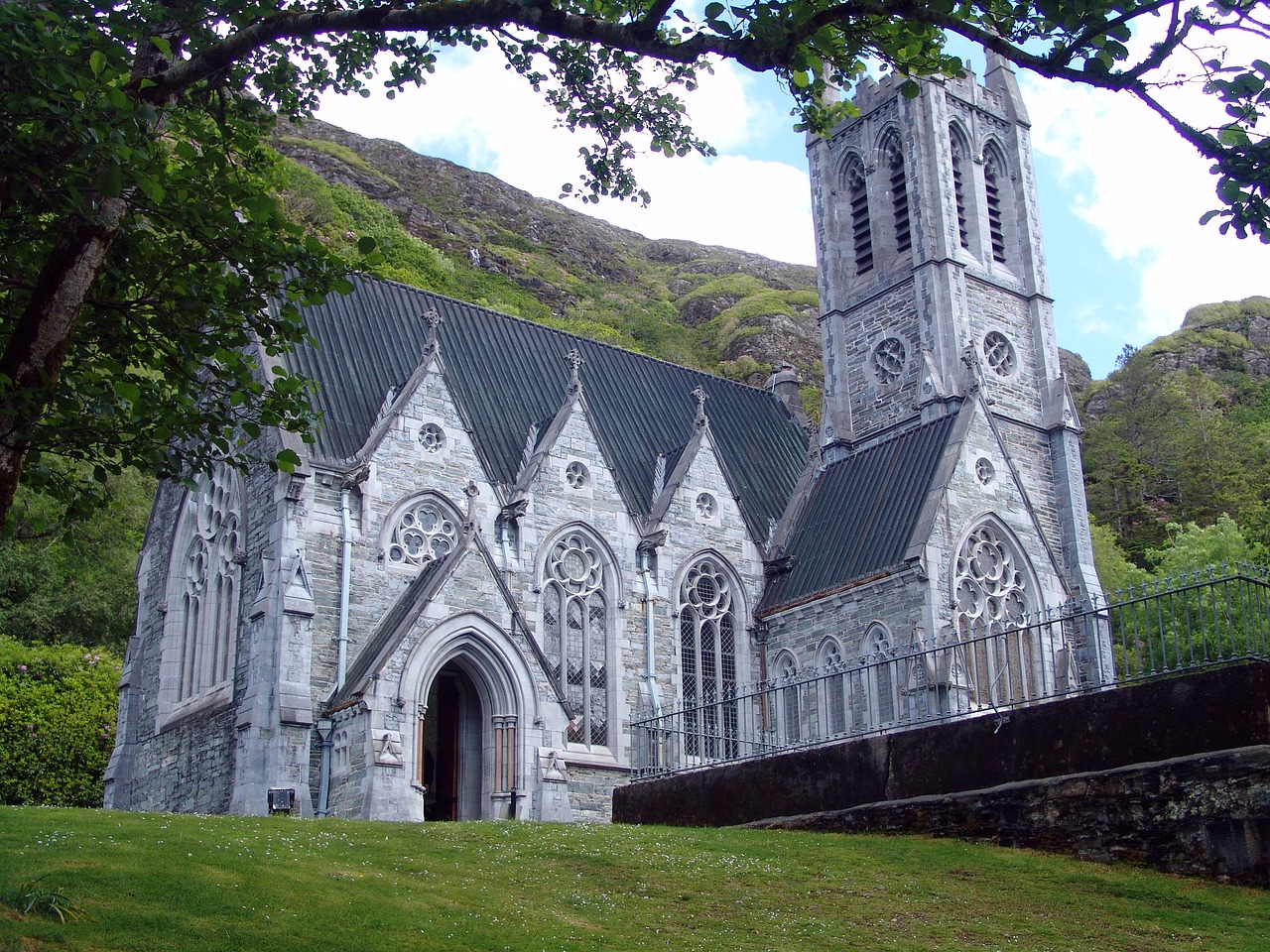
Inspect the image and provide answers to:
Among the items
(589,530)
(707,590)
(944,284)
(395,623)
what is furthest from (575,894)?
(944,284)

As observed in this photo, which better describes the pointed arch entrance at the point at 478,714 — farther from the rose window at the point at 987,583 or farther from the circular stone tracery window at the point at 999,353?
the circular stone tracery window at the point at 999,353

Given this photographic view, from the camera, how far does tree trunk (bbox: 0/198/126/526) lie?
1039 centimetres

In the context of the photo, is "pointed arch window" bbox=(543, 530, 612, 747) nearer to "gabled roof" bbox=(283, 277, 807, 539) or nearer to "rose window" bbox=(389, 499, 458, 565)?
"gabled roof" bbox=(283, 277, 807, 539)

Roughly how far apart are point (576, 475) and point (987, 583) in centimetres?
855

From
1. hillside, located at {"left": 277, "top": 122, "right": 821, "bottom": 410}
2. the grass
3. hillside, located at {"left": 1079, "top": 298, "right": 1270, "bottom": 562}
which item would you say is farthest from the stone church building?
hillside, located at {"left": 277, "top": 122, "right": 821, "bottom": 410}

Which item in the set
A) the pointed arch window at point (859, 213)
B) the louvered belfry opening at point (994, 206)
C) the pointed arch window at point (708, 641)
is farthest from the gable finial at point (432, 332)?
the louvered belfry opening at point (994, 206)

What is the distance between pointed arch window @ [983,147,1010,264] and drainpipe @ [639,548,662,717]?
539 inches

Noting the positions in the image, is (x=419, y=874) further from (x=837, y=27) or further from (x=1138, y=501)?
(x=1138, y=501)

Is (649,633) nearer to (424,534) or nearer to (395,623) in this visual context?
(424,534)

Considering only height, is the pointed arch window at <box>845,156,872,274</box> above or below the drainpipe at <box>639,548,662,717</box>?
above

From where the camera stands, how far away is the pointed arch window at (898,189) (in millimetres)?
34938

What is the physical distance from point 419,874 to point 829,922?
409cm

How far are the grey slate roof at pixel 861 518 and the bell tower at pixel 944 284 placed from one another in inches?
66.8

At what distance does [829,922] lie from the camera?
11688 mm
